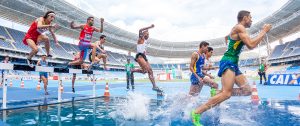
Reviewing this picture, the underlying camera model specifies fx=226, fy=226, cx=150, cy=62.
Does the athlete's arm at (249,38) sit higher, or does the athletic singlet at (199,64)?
the athlete's arm at (249,38)

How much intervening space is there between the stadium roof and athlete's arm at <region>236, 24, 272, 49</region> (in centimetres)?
3072

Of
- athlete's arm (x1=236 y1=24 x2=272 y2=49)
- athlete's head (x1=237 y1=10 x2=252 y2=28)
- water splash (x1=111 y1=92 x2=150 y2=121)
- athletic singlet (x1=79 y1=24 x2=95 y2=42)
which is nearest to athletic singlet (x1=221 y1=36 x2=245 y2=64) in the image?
athlete's arm (x1=236 y1=24 x2=272 y2=49)

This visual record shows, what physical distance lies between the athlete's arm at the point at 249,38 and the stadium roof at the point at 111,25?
30721mm

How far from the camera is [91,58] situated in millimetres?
8969

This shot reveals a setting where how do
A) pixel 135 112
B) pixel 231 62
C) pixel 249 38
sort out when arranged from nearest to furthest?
pixel 249 38
pixel 231 62
pixel 135 112

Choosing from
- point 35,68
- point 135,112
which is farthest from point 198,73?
point 35,68

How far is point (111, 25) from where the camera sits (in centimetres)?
4297

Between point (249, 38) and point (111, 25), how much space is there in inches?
1603

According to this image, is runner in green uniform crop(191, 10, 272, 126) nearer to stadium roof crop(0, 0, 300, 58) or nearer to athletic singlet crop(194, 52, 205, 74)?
athletic singlet crop(194, 52, 205, 74)

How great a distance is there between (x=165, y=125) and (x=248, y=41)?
2.20m

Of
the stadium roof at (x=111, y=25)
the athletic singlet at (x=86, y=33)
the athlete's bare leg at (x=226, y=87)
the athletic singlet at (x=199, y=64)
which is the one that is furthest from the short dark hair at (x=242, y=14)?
the stadium roof at (x=111, y=25)

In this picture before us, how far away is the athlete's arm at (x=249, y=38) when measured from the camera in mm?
3811

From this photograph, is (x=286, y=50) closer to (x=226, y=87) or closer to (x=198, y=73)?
(x=198, y=73)

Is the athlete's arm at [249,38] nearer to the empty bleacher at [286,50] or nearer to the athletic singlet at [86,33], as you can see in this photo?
the athletic singlet at [86,33]
